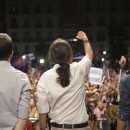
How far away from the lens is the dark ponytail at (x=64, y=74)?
256 cm

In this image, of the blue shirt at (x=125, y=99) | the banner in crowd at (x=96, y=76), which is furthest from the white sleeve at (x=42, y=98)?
the banner in crowd at (x=96, y=76)

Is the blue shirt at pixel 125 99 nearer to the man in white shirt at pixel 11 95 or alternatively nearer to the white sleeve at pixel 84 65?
the white sleeve at pixel 84 65

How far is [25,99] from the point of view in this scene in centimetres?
212

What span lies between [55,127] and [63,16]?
456 inches

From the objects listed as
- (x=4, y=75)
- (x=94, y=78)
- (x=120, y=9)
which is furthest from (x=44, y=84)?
(x=120, y=9)

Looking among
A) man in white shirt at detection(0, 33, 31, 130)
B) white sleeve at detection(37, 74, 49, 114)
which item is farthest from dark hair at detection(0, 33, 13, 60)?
white sleeve at detection(37, 74, 49, 114)

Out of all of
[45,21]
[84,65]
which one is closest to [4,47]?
[84,65]

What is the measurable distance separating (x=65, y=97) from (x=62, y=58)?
34 centimetres

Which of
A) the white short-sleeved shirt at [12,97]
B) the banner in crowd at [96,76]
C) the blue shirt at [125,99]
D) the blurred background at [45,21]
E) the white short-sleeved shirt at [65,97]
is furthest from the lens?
the blurred background at [45,21]

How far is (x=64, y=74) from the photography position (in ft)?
8.46

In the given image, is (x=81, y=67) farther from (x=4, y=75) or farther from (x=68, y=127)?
(x=4, y=75)

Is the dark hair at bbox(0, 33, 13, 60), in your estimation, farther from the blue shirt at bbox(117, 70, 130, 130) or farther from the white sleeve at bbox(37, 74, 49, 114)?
the blue shirt at bbox(117, 70, 130, 130)

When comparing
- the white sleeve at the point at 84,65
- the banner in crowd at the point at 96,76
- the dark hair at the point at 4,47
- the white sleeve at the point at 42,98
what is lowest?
→ the banner in crowd at the point at 96,76

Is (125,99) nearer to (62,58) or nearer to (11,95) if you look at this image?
(62,58)
